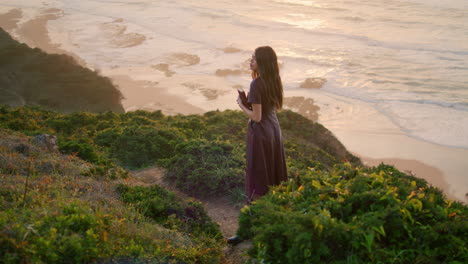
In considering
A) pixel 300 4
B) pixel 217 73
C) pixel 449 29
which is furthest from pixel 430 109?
pixel 300 4

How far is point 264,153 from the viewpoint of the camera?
18.2 ft

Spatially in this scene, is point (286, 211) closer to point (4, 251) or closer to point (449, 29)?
point (4, 251)

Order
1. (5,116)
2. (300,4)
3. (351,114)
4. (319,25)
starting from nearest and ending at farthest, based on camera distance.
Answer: (5,116)
(351,114)
(319,25)
(300,4)

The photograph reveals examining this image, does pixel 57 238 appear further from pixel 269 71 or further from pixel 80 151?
pixel 80 151

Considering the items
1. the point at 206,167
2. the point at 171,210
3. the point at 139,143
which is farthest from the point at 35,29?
the point at 171,210

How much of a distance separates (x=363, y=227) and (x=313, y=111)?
Result: 52.6 ft

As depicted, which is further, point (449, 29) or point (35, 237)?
point (449, 29)

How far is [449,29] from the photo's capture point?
2975cm

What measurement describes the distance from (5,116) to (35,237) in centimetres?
852

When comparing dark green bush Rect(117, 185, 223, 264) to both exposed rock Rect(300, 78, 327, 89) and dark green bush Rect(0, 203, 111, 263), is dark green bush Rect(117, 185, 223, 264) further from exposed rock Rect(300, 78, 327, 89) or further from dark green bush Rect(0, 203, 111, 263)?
exposed rock Rect(300, 78, 327, 89)

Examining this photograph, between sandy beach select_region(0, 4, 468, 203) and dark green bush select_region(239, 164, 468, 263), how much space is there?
6.66 meters

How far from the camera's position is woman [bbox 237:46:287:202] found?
5211mm

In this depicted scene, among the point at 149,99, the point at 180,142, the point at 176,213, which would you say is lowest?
the point at 149,99

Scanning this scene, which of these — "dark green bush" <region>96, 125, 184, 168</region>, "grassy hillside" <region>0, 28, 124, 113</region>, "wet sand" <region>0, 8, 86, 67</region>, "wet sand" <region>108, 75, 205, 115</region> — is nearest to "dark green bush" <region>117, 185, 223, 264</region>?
"dark green bush" <region>96, 125, 184, 168</region>
